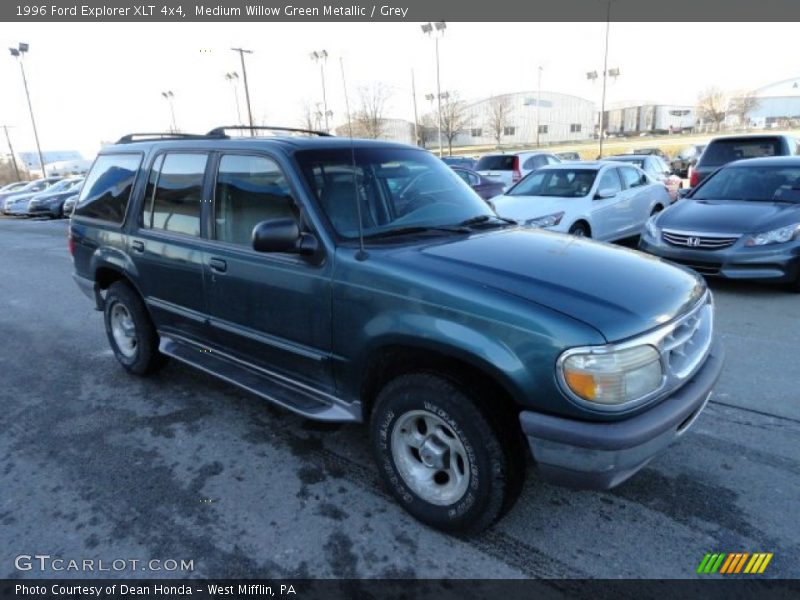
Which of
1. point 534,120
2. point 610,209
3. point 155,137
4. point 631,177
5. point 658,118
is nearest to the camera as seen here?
point 155,137

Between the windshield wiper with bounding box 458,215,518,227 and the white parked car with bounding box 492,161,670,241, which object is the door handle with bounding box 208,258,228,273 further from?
the white parked car with bounding box 492,161,670,241

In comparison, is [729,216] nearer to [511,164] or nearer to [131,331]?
[131,331]

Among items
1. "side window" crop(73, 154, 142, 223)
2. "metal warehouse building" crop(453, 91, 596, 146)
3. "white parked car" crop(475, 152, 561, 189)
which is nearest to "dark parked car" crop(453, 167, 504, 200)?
"white parked car" crop(475, 152, 561, 189)

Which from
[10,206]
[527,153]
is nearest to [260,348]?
[527,153]

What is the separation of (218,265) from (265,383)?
0.80 m

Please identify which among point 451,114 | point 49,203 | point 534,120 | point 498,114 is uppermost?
point 498,114

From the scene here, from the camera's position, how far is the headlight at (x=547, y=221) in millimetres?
7910

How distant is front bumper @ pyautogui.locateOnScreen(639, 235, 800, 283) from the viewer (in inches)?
246

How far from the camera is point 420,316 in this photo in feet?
8.22

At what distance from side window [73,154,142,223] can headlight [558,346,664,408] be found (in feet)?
12.0

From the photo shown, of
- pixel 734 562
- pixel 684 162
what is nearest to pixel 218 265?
pixel 734 562

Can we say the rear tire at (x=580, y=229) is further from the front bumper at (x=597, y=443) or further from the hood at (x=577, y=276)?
the front bumper at (x=597, y=443)

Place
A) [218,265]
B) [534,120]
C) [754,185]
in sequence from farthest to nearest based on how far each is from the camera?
[534,120], [754,185], [218,265]

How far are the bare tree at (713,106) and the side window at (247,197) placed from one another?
92.8 meters
